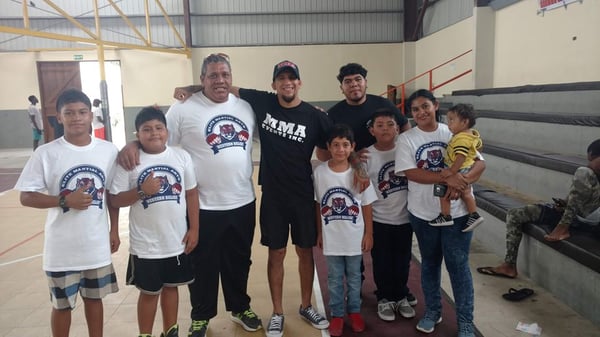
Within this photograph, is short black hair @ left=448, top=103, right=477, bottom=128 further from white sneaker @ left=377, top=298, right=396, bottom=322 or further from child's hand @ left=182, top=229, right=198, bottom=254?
child's hand @ left=182, top=229, right=198, bottom=254

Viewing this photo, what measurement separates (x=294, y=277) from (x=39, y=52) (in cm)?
1372

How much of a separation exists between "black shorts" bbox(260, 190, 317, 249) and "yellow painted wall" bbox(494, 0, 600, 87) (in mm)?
5073

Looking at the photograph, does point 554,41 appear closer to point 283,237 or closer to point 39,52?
point 283,237

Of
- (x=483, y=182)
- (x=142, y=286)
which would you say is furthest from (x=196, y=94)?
(x=483, y=182)

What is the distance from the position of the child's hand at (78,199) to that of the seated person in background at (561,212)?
2.96 m

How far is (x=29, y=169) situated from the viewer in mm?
2049

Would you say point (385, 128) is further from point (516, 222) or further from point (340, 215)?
point (516, 222)

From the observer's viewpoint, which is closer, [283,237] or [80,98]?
[80,98]

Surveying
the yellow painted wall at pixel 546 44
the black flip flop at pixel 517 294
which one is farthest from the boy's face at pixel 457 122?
the yellow painted wall at pixel 546 44

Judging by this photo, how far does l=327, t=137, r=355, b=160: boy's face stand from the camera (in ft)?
8.35

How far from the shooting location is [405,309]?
2.88m

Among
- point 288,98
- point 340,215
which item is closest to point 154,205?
point 288,98

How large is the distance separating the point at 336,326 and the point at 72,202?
168 cm

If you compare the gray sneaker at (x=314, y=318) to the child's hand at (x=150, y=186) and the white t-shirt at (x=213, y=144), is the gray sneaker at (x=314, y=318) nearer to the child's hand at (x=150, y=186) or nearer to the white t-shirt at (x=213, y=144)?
the white t-shirt at (x=213, y=144)
